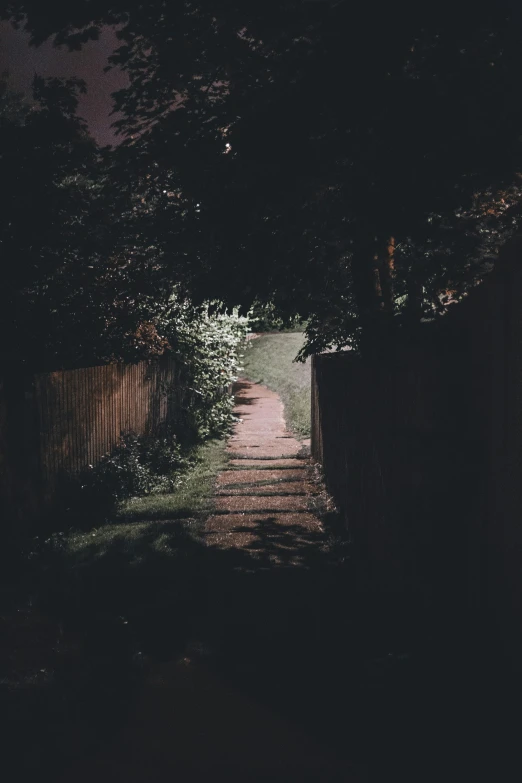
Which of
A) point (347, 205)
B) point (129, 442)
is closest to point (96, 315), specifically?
point (129, 442)

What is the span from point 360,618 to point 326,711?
116 cm

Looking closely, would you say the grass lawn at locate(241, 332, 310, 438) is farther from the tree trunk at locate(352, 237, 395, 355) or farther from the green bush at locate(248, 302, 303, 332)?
the tree trunk at locate(352, 237, 395, 355)

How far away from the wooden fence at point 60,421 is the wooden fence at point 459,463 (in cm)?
380

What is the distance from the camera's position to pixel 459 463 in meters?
3.02

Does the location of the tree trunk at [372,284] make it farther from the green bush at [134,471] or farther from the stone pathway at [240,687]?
the green bush at [134,471]

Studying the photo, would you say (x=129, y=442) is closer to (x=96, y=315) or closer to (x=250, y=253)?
(x=96, y=315)

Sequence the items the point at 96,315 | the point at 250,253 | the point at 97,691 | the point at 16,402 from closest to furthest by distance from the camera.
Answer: the point at 97,691
the point at 250,253
the point at 16,402
the point at 96,315

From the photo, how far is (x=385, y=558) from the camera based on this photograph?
15.1 ft

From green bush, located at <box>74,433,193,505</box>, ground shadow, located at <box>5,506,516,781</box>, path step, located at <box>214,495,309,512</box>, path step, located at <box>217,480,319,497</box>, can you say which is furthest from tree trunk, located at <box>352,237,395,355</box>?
green bush, located at <box>74,433,193,505</box>

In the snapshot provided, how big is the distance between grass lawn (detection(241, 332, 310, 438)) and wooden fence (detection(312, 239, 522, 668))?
9.56 meters

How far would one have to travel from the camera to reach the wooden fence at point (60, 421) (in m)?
6.59

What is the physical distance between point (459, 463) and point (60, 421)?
5694 mm

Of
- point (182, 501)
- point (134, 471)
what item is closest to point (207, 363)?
point (134, 471)

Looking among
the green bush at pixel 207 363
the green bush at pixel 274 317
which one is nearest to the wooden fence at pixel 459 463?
the green bush at pixel 274 317
